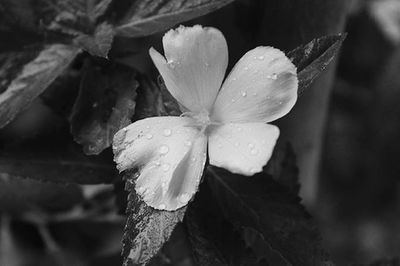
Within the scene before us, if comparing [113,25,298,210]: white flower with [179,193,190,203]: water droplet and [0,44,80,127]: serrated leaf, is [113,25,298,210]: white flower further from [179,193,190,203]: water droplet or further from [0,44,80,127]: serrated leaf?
[0,44,80,127]: serrated leaf

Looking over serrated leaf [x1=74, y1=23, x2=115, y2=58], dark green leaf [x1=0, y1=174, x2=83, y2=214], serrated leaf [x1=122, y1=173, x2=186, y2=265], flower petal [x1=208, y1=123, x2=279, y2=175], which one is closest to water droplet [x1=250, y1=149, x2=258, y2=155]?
flower petal [x1=208, y1=123, x2=279, y2=175]

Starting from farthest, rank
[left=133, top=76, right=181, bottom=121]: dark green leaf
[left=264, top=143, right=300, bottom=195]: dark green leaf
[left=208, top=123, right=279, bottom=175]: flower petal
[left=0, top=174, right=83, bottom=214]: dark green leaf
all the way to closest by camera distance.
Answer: [left=0, top=174, right=83, bottom=214]: dark green leaf, [left=264, top=143, right=300, bottom=195]: dark green leaf, [left=133, top=76, right=181, bottom=121]: dark green leaf, [left=208, top=123, right=279, bottom=175]: flower petal

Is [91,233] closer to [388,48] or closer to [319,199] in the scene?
[319,199]

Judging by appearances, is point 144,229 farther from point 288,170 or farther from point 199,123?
point 288,170

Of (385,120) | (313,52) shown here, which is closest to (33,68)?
(313,52)

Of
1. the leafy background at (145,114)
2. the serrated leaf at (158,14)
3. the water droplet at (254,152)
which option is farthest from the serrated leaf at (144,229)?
the serrated leaf at (158,14)
